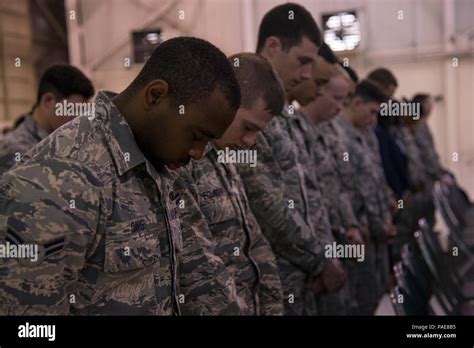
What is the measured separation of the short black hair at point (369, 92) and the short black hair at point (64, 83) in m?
1.15

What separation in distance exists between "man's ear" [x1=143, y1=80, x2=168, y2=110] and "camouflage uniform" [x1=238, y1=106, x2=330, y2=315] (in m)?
0.66

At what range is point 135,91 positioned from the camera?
3.98ft

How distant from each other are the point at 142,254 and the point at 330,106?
1442mm

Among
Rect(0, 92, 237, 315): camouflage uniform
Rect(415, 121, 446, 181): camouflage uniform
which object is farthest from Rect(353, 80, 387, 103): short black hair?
Rect(0, 92, 237, 315): camouflage uniform

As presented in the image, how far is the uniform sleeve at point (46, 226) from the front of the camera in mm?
1096

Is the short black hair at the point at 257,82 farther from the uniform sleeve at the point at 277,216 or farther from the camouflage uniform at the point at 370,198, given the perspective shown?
the camouflage uniform at the point at 370,198

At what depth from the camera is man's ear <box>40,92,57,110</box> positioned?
177 cm

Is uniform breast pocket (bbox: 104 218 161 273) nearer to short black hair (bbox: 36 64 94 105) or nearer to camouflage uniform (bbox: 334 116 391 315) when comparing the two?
short black hair (bbox: 36 64 94 105)

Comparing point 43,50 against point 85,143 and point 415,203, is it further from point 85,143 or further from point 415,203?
point 415,203

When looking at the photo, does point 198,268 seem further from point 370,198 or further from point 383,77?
point 370,198

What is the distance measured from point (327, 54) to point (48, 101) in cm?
82

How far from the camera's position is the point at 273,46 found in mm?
1902

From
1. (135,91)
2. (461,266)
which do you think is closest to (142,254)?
(135,91)

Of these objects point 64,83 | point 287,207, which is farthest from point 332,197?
point 64,83
